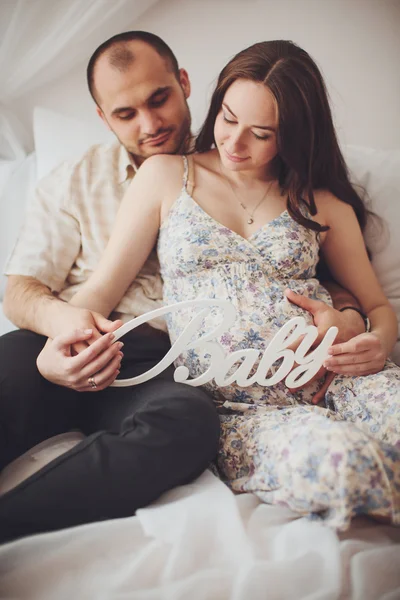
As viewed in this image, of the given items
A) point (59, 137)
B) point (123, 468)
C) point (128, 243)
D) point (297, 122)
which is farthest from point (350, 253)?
point (59, 137)

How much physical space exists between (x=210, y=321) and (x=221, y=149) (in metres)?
0.42

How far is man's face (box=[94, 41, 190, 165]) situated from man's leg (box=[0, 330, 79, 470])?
0.63m

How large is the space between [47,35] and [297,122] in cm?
77

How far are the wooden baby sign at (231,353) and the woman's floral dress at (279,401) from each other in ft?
0.31

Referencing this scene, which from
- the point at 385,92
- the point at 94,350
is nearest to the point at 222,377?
the point at 94,350

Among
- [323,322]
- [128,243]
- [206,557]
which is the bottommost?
[206,557]

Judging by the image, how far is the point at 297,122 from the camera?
42.3 inches

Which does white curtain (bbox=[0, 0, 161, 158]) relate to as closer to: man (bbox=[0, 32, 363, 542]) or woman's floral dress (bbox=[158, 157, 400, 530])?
man (bbox=[0, 32, 363, 542])

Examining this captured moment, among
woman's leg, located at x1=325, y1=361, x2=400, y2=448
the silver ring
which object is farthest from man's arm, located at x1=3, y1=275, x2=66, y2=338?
woman's leg, located at x1=325, y1=361, x2=400, y2=448

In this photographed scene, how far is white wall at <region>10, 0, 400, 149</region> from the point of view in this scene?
55.4 inches

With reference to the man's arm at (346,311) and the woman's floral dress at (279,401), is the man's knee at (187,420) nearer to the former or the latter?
the woman's floral dress at (279,401)

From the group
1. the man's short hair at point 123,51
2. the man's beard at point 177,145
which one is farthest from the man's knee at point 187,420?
the man's short hair at point 123,51

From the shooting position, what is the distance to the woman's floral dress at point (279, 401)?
0.76m

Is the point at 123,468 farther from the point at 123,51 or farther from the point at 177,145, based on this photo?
the point at 123,51
